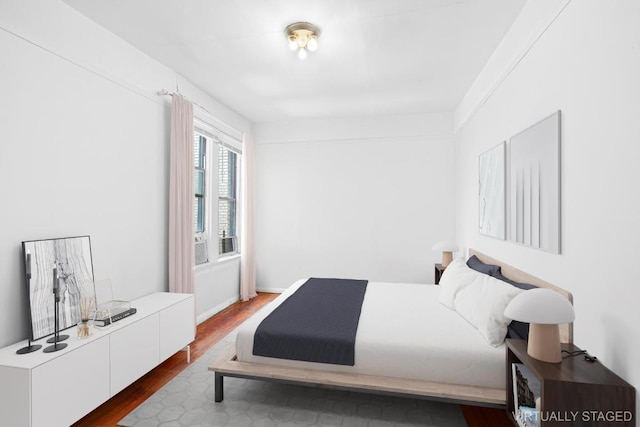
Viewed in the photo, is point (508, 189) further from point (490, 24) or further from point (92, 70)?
point (92, 70)

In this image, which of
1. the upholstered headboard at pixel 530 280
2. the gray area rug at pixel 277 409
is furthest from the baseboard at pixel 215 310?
the upholstered headboard at pixel 530 280

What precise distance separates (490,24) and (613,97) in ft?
4.89

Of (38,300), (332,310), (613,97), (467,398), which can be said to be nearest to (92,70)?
(38,300)

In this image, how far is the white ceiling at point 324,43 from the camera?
233cm

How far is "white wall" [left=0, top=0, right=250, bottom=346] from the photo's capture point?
197 centimetres

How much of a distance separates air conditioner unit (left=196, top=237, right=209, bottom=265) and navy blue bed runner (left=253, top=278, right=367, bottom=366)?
1.66 metres

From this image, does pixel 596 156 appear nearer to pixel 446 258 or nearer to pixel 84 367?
pixel 446 258

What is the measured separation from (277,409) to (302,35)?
2.80 meters

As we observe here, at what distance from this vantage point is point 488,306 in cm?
211

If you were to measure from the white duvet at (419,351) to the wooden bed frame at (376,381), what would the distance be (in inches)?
1.6

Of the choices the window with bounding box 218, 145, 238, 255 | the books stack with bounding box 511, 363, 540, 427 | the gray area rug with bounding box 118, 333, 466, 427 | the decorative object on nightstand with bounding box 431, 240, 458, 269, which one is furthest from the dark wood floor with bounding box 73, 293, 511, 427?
the decorative object on nightstand with bounding box 431, 240, 458, 269

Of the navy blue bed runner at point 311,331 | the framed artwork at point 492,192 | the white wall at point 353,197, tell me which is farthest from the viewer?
the white wall at point 353,197

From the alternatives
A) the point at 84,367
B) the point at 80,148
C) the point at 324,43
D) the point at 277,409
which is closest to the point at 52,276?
the point at 84,367

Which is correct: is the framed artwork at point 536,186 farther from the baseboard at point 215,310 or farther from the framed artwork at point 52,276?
the baseboard at point 215,310
